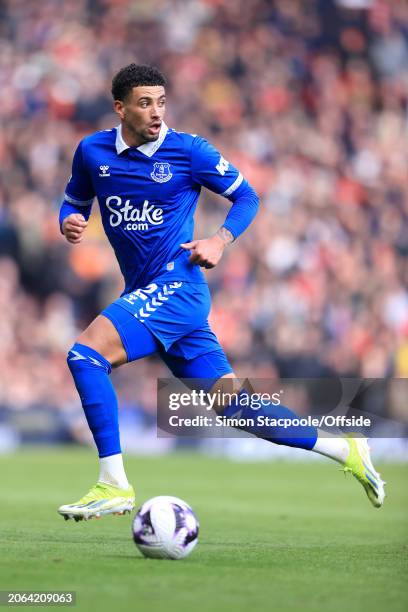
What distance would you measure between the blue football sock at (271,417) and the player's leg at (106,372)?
26.5 inches

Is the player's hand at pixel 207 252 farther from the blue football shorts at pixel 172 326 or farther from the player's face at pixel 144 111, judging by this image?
the player's face at pixel 144 111

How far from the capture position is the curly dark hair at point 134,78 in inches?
294

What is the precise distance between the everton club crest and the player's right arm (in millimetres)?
487

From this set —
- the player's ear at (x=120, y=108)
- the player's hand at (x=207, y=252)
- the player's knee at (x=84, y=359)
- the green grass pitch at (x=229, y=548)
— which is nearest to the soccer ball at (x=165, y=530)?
the green grass pitch at (x=229, y=548)

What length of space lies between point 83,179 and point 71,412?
11.0m

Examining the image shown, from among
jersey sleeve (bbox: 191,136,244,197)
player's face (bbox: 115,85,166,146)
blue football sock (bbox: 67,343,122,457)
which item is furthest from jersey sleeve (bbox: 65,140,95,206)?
blue football sock (bbox: 67,343,122,457)

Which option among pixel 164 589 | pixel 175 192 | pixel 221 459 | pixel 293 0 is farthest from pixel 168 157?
pixel 293 0

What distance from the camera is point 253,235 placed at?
1998 centimetres

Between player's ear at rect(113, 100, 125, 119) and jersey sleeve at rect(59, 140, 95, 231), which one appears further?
jersey sleeve at rect(59, 140, 95, 231)

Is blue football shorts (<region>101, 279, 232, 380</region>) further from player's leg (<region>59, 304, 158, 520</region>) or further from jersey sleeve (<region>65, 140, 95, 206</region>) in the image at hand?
jersey sleeve (<region>65, 140, 95, 206</region>)

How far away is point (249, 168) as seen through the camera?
68.2ft

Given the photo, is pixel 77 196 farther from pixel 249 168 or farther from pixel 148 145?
pixel 249 168

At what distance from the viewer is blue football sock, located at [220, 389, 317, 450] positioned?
24.6 feet

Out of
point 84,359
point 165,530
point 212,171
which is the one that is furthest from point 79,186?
point 165,530
